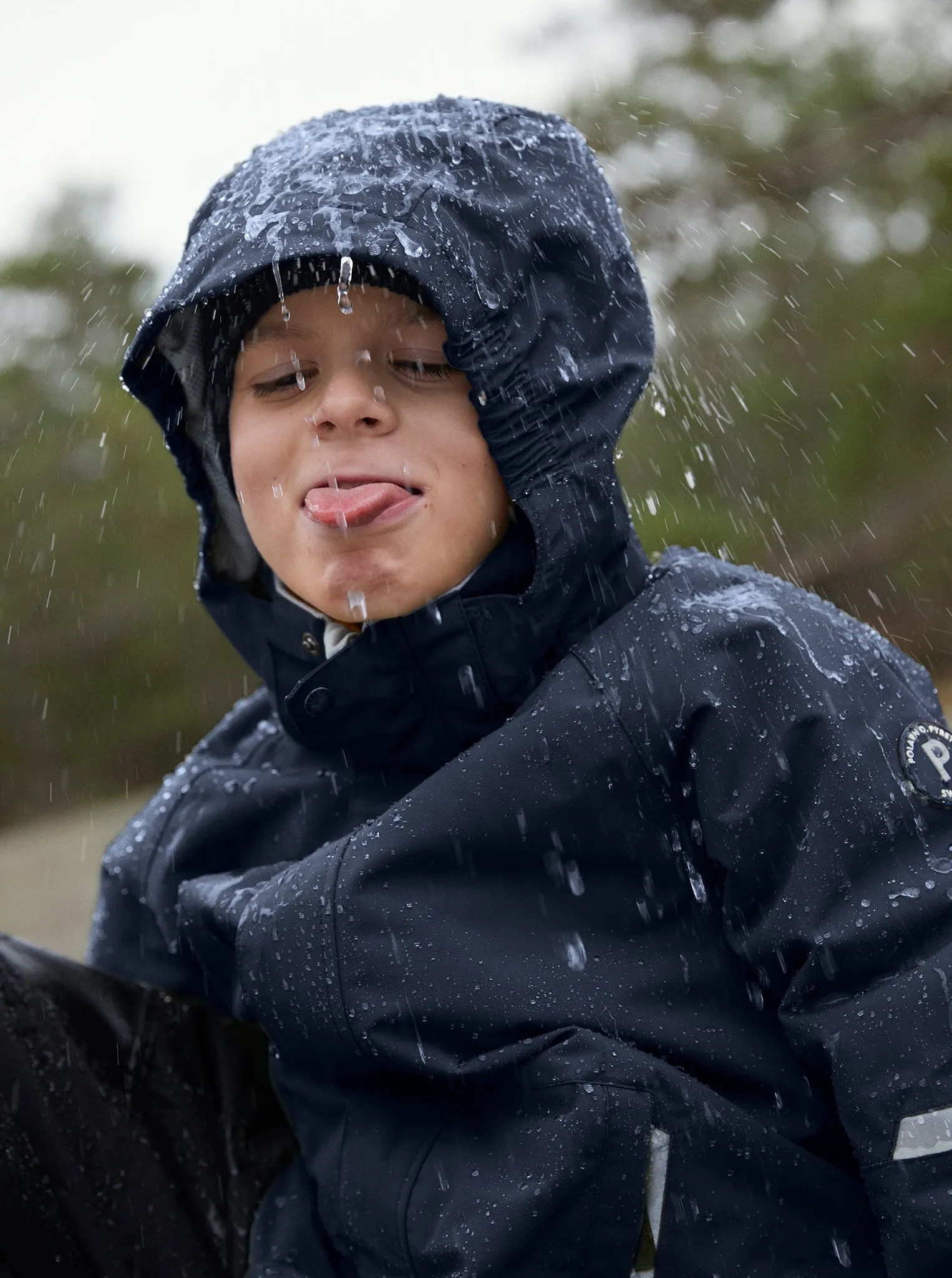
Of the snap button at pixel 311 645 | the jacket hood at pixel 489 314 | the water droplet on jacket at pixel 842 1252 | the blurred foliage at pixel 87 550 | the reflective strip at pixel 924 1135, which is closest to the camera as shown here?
the reflective strip at pixel 924 1135

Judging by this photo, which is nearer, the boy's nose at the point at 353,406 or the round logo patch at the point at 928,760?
the round logo patch at the point at 928,760

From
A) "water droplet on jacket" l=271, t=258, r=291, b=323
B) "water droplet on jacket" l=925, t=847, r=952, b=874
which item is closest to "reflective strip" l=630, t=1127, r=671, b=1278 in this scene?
"water droplet on jacket" l=925, t=847, r=952, b=874

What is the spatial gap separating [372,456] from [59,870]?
5420 mm

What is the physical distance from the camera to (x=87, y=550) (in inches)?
254

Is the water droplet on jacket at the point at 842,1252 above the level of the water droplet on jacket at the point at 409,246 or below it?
below

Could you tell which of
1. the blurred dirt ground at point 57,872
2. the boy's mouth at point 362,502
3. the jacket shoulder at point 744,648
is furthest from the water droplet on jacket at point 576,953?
the blurred dirt ground at point 57,872

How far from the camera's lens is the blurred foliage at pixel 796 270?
579 centimetres

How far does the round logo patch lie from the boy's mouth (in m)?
0.57

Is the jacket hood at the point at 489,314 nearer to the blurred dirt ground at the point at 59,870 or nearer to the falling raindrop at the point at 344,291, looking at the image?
the falling raindrop at the point at 344,291

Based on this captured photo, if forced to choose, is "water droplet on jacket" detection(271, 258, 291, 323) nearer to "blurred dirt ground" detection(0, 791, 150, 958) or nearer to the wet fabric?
the wet fabric

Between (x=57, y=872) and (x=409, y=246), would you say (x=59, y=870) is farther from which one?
(x=409, y=246)

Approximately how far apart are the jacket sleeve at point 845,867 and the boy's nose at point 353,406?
400 millimetres

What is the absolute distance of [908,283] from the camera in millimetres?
6016

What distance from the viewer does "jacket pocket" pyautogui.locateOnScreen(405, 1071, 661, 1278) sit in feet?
4.15
